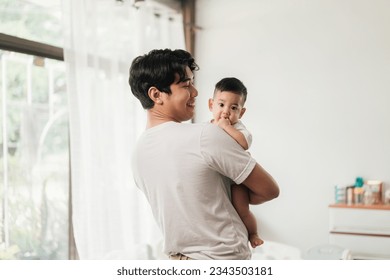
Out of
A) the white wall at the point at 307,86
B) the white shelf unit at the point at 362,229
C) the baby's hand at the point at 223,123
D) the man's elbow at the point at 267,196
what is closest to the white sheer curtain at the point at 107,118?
the white wall at the point at 307,86

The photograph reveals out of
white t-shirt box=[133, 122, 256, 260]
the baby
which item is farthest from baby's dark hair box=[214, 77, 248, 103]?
white t-shirt box=[133, 122, 256, 260]

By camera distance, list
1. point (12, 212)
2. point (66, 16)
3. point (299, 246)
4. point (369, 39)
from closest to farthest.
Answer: point (12, 212) → point (66, 16) → point (369, 39) → point (299, 246)

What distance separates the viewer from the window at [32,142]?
1.75m

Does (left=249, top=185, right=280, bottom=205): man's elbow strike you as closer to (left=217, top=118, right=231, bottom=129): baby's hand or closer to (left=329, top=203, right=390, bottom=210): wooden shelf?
(left=217, top=118, right=231, bottom=129): baby's hand

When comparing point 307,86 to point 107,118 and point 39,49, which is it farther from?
point 39,49

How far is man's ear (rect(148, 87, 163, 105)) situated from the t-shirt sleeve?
13 centimetres

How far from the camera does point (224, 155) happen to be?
85cm

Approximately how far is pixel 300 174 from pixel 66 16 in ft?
4.31

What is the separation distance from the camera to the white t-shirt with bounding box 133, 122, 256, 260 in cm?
86

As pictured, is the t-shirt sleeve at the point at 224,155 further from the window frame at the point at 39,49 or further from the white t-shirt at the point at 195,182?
the window frame at the point at 39,49

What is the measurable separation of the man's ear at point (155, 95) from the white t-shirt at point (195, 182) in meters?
0.05

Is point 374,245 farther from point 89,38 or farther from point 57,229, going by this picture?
point 89,38
